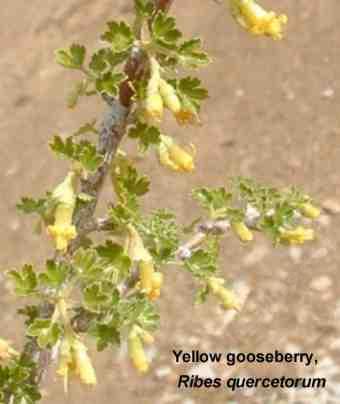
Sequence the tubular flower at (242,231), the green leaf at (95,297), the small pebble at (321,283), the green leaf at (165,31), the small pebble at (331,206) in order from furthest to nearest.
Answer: the small pebble at (331,206), the small pebble at (321,283), the tubular flower at (242,231), the green leaf at (95,297), the green leaf at (165,31)

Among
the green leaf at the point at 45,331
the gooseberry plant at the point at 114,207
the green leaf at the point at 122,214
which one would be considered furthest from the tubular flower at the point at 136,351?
the green leaf at the point at 122,214

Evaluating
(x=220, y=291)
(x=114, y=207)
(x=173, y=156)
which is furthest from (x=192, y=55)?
(x=220, y=291)

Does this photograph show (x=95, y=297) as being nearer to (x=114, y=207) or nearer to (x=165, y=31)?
(x=114, y=207)

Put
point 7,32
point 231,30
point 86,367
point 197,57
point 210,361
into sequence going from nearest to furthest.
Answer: point 197,57 < point 86,367 < point 210,361 < point 231,30 < point 7,32

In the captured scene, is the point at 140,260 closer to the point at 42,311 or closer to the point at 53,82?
the point at 42,311

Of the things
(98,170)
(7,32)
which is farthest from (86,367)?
(7,32)

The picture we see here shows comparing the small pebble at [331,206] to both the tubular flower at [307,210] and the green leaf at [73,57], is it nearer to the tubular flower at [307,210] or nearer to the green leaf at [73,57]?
the tubular flower at [307,210]

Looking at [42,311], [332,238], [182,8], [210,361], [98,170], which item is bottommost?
[42,311]
